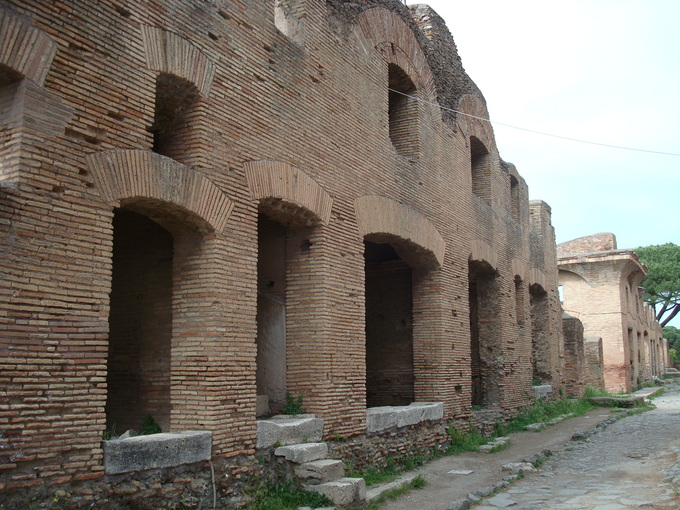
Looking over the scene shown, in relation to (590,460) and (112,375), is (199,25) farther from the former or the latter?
(590,460)

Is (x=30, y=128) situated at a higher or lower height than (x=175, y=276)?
higher

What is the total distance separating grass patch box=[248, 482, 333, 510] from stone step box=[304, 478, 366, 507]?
0.18 ft

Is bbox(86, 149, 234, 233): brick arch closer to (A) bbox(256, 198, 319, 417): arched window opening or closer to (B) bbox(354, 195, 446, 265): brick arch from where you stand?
(A) bbox(256, 198, 319, 417): arched window opening

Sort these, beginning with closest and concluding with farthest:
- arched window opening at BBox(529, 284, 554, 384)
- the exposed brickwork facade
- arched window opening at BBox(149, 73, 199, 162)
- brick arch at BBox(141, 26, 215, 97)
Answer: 1. the exposed brickwork facade
2. brick arch at BBox(141, 26, 215, 97)
3. arched window opening at BBox(149, 73, 199, 162)
4. arched window opening at BBox(529, 284, 554, 384)

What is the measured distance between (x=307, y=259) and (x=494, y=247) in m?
7.46

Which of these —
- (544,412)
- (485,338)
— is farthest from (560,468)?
(544,412)

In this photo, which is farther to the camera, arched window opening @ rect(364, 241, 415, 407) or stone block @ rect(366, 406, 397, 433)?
arched window opening @ rect(364, 241, 415, 407)

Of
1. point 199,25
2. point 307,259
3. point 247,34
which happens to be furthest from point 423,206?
point 199,25

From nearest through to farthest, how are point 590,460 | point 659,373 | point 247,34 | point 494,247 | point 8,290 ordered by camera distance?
point 8,290 → point 247,34 → point 590,460 → point 494,247 → point 659,373

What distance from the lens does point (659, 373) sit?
145 ft

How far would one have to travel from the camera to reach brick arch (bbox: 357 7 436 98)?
10.4 m

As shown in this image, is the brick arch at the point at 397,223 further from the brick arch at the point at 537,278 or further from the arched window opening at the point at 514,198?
the brick arch at the point at 537,278

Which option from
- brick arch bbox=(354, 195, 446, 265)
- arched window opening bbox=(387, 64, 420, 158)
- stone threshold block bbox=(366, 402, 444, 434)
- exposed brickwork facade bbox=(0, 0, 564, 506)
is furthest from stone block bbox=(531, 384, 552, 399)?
arched window opening bbox=(387, 64, 420, 158)

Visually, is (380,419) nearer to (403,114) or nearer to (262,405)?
(262,405)
